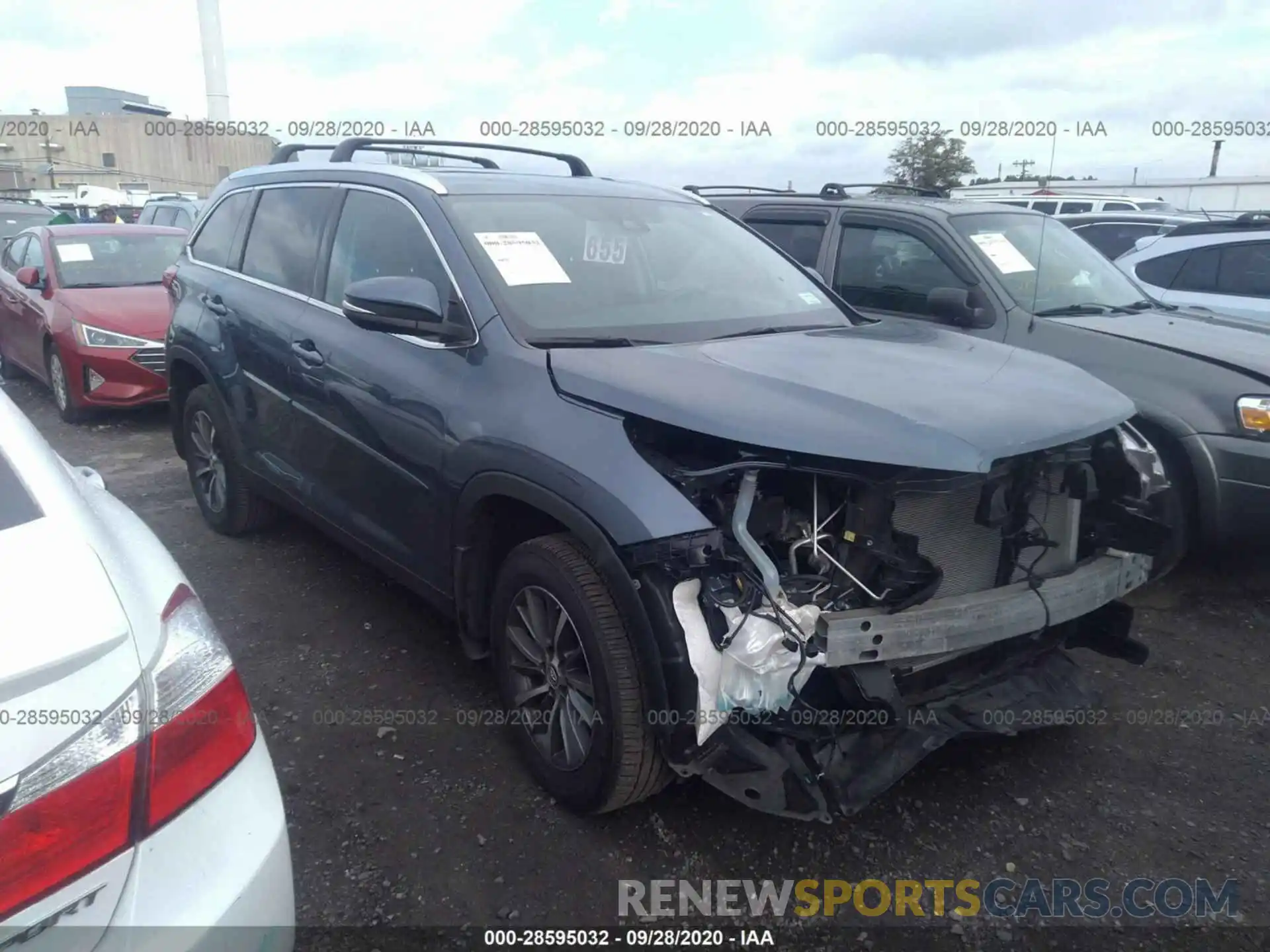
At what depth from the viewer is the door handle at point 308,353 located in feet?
11.8

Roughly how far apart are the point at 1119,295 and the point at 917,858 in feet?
12.9

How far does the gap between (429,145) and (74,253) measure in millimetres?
5469

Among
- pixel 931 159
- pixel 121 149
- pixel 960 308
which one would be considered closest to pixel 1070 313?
pixel 960 308

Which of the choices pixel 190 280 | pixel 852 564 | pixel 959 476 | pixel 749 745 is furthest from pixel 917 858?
pixel 190 280

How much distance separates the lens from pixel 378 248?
3.53 meters

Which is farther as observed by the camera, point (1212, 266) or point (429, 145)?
point (1212, 266)

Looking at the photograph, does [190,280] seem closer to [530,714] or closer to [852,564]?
[530,714]

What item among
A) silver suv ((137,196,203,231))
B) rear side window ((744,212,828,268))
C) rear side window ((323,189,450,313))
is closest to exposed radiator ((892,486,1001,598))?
rear side window ((323,189,450,313))

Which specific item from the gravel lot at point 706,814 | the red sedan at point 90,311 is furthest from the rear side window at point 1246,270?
the red sedan at point 90,311

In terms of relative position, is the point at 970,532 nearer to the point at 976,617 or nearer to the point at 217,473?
the point at 976,617

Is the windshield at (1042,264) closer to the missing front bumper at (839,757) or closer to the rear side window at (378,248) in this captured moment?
the missing front bumper at (839,757)

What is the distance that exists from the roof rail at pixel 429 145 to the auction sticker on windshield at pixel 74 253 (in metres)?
5.28

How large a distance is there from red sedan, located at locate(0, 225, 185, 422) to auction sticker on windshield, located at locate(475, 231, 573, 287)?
442 centimetres

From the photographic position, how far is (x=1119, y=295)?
210 inches
